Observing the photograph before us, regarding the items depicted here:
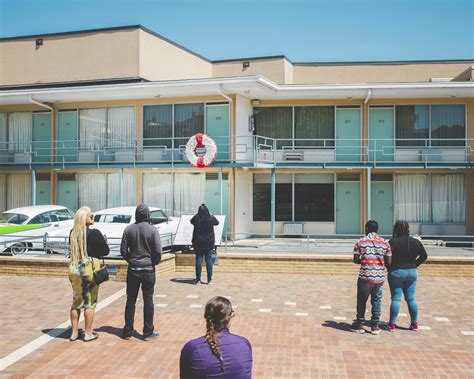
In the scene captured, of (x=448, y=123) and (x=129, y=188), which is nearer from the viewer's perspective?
(x=448, y=123)

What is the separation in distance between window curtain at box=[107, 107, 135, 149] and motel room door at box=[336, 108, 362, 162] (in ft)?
26.1

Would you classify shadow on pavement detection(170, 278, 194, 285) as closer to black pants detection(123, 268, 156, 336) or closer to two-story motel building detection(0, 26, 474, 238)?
black pants detection(123, 268, 156, 336)

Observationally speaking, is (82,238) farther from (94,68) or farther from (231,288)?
(94,68)

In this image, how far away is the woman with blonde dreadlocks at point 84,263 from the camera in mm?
7375

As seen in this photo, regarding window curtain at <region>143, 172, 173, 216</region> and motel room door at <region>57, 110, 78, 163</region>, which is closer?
window curtain at <region>143, 172, 173, 216</region>

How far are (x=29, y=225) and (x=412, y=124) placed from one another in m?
13.9

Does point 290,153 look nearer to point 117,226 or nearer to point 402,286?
point 117,226

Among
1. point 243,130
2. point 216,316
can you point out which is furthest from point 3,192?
point 216,316

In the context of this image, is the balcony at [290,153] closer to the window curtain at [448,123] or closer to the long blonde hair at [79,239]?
the window curtain at [448,123]

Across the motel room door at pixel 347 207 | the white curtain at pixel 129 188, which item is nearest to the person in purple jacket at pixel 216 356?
the motel room door at pixel 347 207

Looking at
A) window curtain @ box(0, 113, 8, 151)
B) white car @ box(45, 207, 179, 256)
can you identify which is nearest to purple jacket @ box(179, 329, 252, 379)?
white car @ box(45, 207, 179, 256)

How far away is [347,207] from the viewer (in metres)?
19.9

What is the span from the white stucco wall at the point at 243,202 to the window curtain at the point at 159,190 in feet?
8.66

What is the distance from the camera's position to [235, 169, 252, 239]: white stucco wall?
19.0 metres
